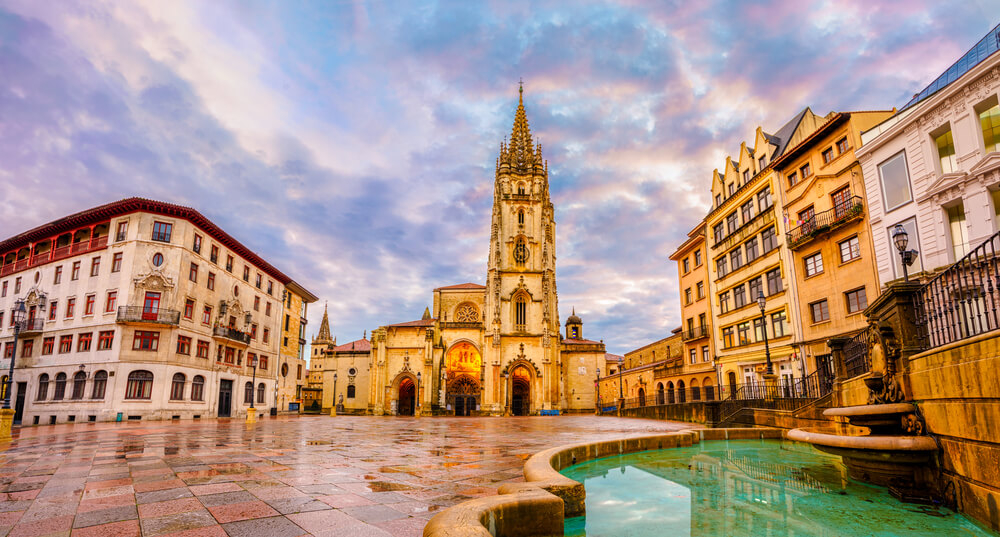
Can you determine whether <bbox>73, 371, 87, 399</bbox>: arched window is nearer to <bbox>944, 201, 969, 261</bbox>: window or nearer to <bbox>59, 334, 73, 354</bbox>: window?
<bbox>59, 334, 73, 354</bbox>: window

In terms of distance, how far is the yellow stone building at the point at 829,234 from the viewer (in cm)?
2152

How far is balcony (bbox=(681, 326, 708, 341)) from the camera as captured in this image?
35406mm

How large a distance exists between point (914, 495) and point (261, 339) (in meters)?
44.7

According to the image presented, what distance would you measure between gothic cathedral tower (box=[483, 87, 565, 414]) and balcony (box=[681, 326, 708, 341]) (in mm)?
15458

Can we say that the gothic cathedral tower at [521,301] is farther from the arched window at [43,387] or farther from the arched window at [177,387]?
the arched window at [43,387]

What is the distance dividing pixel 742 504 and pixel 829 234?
2206cm

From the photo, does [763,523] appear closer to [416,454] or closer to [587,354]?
[416,454]

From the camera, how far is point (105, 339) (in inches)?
1159

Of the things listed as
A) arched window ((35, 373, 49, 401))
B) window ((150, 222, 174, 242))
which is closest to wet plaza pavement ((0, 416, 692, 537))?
window ((150, 222, 174, 242))

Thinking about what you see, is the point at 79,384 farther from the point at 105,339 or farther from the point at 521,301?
the point at 521,301

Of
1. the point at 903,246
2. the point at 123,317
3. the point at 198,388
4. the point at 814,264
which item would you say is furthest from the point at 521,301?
the point at 903,246

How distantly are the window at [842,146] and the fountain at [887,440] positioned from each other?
1944cm

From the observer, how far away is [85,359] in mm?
29516

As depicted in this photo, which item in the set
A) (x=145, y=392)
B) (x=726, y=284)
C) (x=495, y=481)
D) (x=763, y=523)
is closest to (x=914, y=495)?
(x=763, y=523)
